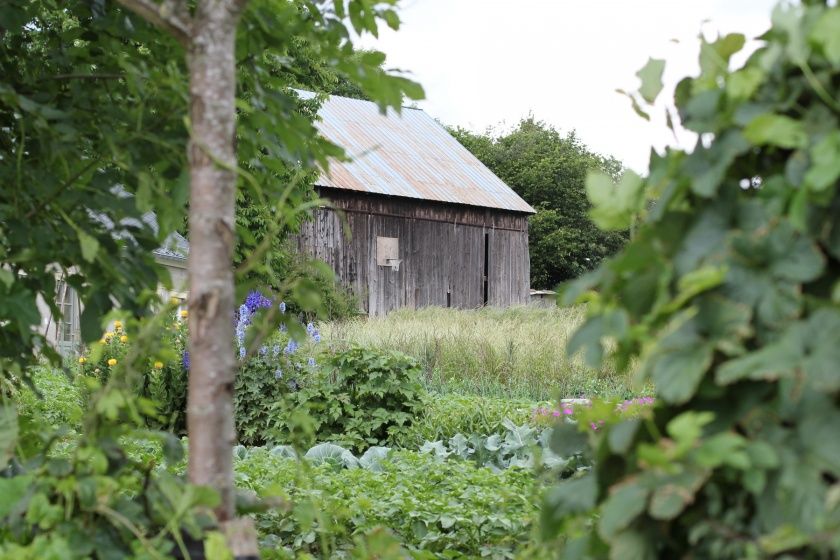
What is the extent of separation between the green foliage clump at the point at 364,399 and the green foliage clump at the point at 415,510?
2783 millimetres

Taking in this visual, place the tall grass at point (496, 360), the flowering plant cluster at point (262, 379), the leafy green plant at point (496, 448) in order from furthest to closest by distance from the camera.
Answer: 1. the tall grass at point (496, 360)
2. the flowering plant cluster at point (262, 379)
3. the leafy green plant at point (496, 448)

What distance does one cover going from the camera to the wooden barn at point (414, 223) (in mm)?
22594

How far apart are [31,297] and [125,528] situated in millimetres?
627

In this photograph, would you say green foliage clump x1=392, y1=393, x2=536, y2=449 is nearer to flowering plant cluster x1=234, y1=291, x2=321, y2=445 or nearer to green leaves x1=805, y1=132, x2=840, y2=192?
A: flowering plant cluster x1=234, y1=291, x2=321, y2=445

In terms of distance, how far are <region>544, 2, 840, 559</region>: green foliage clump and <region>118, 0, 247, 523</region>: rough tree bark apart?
65 cm

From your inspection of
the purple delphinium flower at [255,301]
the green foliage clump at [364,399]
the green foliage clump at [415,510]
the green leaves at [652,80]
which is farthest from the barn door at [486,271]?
the green leaves at [652,80]

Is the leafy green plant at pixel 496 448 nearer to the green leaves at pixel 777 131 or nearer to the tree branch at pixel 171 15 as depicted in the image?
the tree branch at pixel 171 15

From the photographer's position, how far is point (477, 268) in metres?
25.5

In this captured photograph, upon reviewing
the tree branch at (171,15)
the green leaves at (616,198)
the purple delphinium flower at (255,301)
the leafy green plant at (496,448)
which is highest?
the tree branch at (171,15)

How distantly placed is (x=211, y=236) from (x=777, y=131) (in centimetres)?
97

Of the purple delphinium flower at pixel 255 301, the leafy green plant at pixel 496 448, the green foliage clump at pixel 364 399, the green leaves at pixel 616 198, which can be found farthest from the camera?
the purple delphinium flower at pixel 255 301

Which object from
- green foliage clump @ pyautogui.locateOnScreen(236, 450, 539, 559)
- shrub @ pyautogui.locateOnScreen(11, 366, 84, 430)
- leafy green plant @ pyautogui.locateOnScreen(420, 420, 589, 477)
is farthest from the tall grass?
green foliage clump @ pyautogui.locateOnScreen(236, 450, 539, 559)

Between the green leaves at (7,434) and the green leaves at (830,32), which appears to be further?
the green leaves at (7,434)

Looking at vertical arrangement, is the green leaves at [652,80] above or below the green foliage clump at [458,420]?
above
